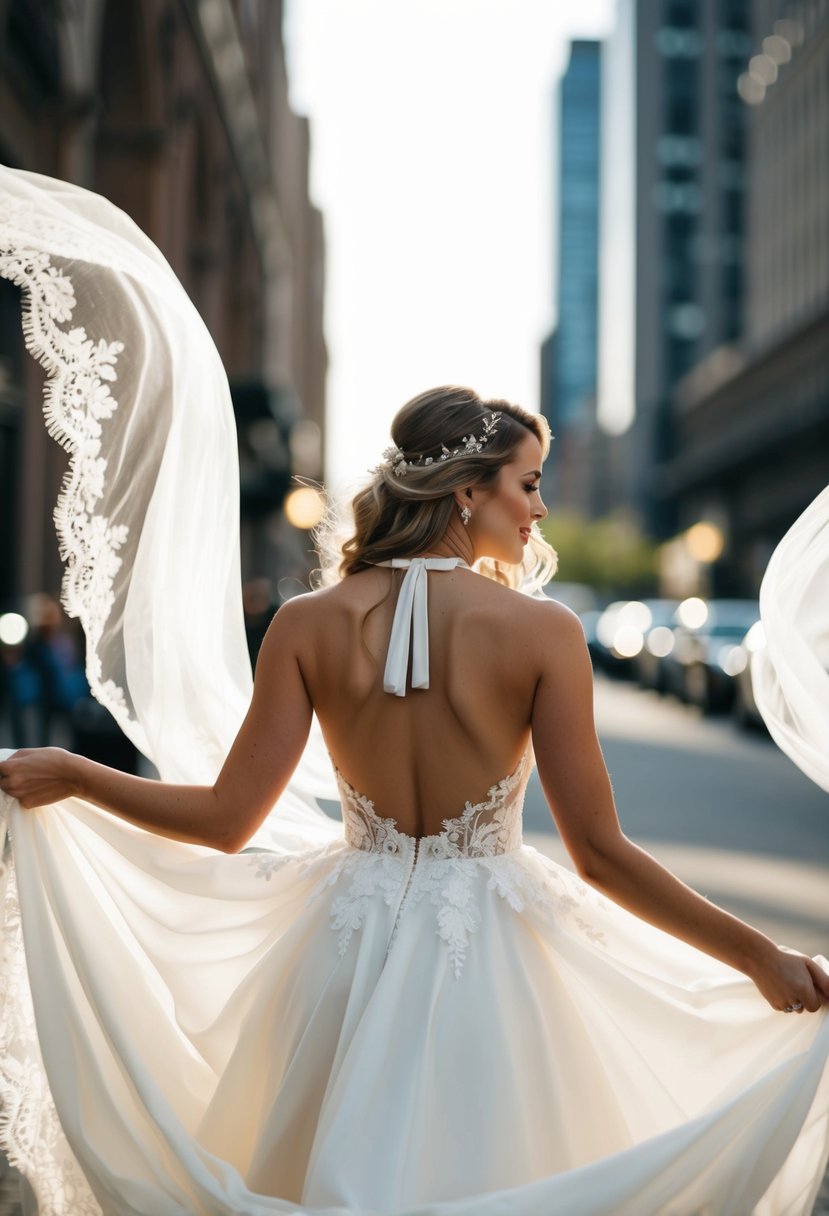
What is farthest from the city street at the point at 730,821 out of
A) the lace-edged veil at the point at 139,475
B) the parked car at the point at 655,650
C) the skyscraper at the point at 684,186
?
the skyscraper at the point at 684,186

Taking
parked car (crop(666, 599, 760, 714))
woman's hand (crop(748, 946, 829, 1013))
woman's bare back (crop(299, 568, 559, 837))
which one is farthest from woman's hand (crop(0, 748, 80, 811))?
parked car (crop(666, 599, 760, 714))

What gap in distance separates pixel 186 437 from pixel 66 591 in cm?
50

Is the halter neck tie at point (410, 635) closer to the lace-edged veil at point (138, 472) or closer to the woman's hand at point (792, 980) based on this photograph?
the woman's hand at point (792, 980)

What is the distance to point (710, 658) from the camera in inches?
938

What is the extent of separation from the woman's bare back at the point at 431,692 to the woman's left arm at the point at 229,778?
0.16ft

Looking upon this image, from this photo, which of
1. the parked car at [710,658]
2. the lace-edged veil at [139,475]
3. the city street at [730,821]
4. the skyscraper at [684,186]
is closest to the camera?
the lace-edged veil at [139,475]

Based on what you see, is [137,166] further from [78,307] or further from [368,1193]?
[368,1193]

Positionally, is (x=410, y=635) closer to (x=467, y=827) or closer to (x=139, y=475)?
(x=467, y=827)

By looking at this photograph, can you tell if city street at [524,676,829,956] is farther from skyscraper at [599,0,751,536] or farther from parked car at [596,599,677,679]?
skyscraper at [599,0,751,536]

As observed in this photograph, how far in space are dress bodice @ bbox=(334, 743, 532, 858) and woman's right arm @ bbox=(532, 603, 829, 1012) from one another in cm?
9

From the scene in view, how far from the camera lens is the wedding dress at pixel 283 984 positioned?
8.39 ft

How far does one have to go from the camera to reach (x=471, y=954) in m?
2.71

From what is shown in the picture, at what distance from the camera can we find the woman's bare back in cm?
265

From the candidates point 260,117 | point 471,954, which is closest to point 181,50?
point 260,117
